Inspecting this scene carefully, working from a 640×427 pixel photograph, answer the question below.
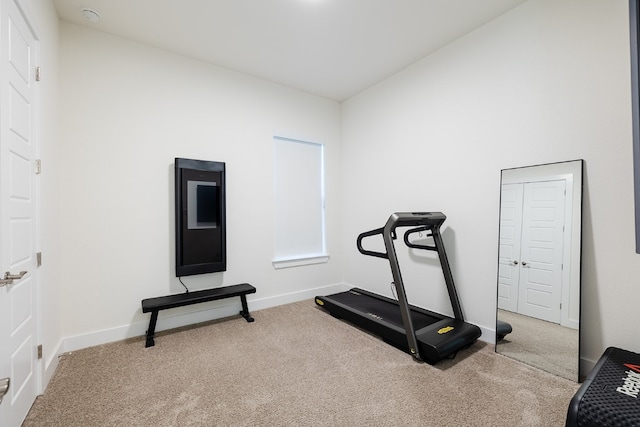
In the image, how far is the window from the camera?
3.89 m

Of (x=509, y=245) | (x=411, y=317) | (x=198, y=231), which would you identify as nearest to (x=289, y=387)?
(x=411, y=317)

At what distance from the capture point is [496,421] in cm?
164

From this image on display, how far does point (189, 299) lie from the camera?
284 centimetres

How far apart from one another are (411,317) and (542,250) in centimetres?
123

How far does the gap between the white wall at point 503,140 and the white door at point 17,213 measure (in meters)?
3.34

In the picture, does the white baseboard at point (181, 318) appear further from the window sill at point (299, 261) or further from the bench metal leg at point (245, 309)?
the window sill at point (299, 261)

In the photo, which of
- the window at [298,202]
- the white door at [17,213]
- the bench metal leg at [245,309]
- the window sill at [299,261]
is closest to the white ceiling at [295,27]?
the white door at [17,213]

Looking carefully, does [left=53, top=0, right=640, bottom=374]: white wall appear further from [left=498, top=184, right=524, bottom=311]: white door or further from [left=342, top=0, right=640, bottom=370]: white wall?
[left=498, top=184, right=524, bottom=311]: white door

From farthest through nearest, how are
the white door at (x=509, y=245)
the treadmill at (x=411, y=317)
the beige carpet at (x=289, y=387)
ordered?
the white door at (x=509, y=245)
the treadmill at (x=411, y=317)
the beige carpet at (x=289, y=387)

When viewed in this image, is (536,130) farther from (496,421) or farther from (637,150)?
(496,421)

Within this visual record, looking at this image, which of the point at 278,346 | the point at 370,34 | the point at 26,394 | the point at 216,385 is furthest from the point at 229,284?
the point at 370,34

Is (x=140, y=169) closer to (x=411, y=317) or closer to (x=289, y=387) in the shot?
(x=289, y=387)

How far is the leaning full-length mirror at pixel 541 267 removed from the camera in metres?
2.11

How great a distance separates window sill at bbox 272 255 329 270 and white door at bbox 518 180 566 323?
97.5 inches
